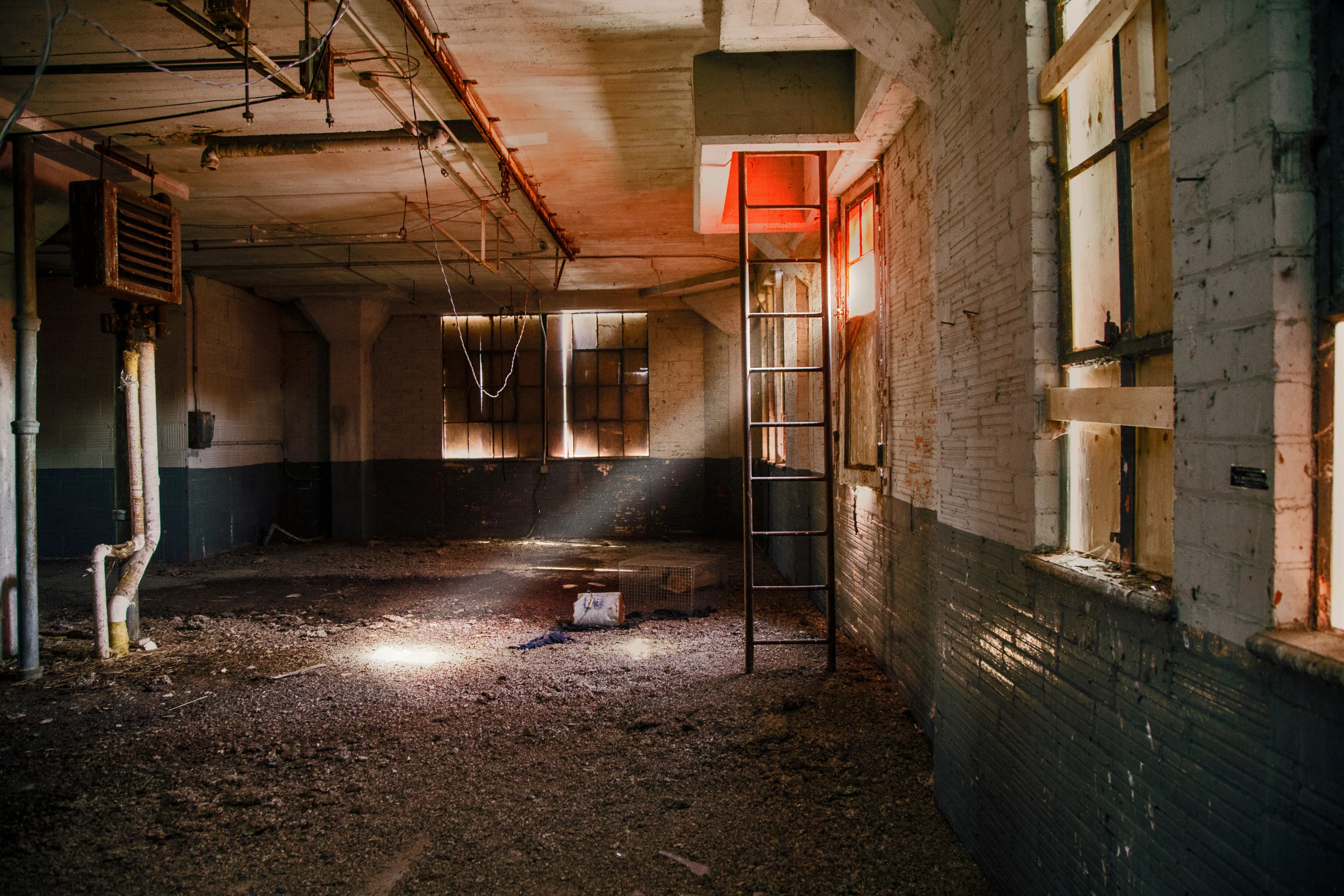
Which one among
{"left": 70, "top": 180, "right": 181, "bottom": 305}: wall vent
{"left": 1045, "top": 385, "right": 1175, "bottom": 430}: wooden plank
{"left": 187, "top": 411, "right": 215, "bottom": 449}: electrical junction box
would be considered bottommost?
{"left": 1045, "top": 385, "right": 1175, "bottom": 430}: wooden plank

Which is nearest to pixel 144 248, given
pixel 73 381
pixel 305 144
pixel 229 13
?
pixel 305 144

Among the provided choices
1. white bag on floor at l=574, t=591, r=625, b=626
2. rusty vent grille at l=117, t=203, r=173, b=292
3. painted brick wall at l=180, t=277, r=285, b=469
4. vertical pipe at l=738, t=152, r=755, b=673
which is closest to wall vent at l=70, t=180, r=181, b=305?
rusty vent grille at l=117, t=203, r=173, b=292

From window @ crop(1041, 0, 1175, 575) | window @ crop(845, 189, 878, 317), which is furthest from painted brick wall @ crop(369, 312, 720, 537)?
window @ crop(1041, 0, 1175, 575)

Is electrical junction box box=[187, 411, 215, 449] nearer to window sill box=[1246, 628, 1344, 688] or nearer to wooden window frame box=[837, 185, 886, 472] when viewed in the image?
wooden window frame box=[837, 185, 886, 472]

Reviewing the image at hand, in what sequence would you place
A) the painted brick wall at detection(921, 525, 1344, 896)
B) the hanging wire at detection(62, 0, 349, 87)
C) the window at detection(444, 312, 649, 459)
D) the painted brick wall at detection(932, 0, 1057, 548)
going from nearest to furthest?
1. the painted brick wall at detection(921, 525, 1344, 896)
2. the painted brick wall at detection(932, 0, 1057, 548)
3. the hanging wire at detection(62, 0, 349, 87)
4. the window at detection(444, 312, 649, 459)

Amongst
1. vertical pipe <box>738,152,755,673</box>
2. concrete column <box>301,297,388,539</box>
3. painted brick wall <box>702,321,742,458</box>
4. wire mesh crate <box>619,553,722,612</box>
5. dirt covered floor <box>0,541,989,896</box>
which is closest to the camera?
dirt covered floor <box>0,541,989,896</box>

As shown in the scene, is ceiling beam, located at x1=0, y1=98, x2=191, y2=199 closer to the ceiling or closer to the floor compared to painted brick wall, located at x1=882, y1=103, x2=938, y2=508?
closer to the ceiling

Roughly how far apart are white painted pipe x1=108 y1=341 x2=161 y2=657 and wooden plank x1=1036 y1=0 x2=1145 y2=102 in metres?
5.52

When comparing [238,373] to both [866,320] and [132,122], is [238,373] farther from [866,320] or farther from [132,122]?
[866,320]

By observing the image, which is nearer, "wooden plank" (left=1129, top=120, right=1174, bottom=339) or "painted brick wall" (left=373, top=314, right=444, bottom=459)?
"wooden plank" (left=1129, top=120, right=1174, bottom=339)

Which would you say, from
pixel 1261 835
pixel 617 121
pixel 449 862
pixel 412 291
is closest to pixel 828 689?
pixel 449 862

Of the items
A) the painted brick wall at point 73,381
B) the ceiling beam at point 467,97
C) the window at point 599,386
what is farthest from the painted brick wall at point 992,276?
the painted brick wall at point 73,381

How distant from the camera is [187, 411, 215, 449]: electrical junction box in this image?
8.53 metres

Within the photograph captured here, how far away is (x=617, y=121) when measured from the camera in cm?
485
